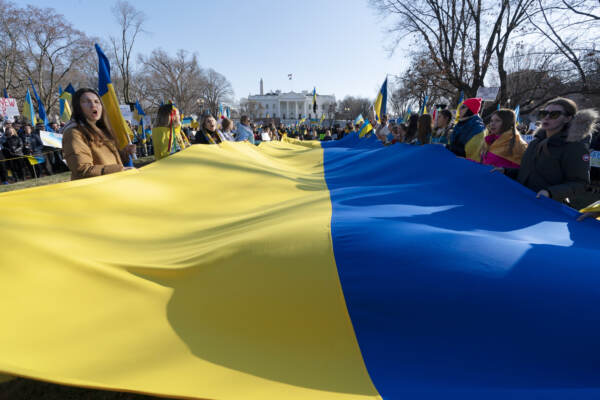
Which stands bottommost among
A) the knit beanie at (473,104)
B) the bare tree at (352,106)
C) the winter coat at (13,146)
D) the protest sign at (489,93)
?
the winter coat at (13,146)

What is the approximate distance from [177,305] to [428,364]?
1279mm

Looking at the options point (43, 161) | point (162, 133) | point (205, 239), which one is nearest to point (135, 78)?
point (43, 161)

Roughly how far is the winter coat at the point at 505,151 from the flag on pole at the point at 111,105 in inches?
178

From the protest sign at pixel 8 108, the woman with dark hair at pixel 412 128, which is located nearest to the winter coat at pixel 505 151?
the woman with dark hair at pixel 412 128

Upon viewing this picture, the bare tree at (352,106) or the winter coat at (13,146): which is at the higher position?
the bare tree at (352,106)

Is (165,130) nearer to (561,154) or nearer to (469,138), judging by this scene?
(469,138)

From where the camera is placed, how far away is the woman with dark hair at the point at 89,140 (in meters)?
2.86

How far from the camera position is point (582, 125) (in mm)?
2613

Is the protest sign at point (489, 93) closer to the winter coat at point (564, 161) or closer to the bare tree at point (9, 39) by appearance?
the winter coat at point (564, 161)

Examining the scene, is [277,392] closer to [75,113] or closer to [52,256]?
[52,256]

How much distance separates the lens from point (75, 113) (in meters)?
3.00

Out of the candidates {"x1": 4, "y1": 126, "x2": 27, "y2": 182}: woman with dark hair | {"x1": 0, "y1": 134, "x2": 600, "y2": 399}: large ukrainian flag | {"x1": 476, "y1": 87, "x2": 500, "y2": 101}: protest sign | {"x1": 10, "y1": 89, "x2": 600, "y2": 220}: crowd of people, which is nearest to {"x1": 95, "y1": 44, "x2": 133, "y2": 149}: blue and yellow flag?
{"x1": 10, "y1": 89, "x2": 600, "y2": 220}: crowd of people

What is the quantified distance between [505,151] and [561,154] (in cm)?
114

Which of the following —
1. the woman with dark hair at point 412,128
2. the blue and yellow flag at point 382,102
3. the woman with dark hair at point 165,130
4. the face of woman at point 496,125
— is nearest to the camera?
the face of woman at point 496,125
